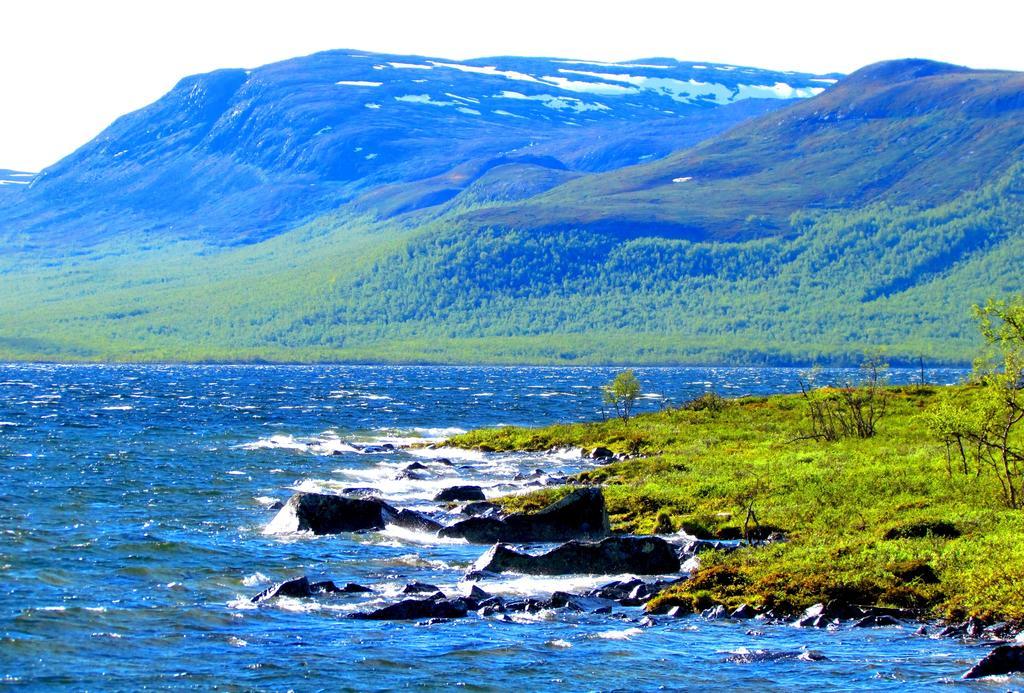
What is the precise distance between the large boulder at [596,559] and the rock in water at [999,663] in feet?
36.7

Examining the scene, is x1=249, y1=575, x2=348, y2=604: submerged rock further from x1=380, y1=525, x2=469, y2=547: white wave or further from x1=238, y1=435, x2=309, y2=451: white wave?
x1=238, y1=435, x2=309, y2=451: white wave

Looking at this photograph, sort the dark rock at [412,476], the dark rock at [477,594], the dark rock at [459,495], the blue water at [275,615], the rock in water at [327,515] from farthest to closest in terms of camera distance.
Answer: the dark rock at [412,476] < the dark rock at [459,495] < the rock in water at [327,515] < the dark rock at [477,594] < the blue water at [275,615]

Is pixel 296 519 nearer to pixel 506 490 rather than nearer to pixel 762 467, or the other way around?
pixel 506 490

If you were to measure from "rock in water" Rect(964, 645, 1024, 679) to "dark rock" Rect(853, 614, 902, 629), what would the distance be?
12.7ft

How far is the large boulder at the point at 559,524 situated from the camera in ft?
131

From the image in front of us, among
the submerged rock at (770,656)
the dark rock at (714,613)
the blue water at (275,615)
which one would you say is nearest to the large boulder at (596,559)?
the blue water at (275,615)

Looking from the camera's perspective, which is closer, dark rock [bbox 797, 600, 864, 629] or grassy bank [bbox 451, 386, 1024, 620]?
dark rock [bbox 797, 600, 864, 629]

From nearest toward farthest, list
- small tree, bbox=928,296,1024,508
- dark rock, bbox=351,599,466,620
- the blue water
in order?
the blue water < dark rock, bbox=351,599,466,620 < small tree, bbox=928,296,1024,508

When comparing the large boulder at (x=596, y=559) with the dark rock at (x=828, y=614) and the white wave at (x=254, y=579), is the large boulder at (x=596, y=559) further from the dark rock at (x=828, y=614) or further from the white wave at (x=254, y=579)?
the dark rock at (x=828, y=614)

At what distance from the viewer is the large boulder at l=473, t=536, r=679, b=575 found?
33.9 m

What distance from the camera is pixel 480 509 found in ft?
152

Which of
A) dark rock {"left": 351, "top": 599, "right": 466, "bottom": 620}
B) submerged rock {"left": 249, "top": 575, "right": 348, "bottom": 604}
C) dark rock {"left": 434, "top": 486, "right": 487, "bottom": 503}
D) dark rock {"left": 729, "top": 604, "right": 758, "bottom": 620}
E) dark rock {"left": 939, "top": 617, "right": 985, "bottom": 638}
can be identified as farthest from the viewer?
dark rock {"left": 434, "top": 486, "right": 487, "bottom": 503}

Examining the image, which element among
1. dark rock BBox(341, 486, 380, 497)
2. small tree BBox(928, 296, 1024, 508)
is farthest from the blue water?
small tree BBox(928, 296, 1024, 508)

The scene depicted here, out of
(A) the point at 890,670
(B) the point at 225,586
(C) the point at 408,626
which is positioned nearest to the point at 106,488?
(B) the point at 225,586
